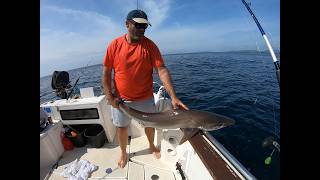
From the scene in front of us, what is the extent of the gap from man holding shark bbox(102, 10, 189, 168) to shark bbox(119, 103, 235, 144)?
1.47 feet

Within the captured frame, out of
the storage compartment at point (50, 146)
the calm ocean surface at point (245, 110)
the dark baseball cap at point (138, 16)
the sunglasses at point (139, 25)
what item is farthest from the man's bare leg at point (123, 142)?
the calm ocean surface at point (245, 110)

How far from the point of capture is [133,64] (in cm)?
349

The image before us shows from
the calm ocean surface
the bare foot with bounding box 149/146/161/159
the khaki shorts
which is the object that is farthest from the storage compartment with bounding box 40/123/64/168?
the calm ocean surface

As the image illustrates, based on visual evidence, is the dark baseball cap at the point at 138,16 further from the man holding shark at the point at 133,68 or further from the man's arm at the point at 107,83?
the man's arm at the point at 107,83

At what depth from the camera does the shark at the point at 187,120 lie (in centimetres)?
278

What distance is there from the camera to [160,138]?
458 cm

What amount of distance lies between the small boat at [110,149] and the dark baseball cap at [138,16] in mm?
1758

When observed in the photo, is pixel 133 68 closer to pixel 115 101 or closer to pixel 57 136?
pixel 115 101

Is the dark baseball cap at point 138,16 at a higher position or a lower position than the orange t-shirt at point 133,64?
higher

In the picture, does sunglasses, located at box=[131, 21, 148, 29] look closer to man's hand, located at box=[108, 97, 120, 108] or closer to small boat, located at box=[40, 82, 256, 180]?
man's hand, located at box=[108, 97, 120, 108]

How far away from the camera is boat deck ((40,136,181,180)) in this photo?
3.90m
